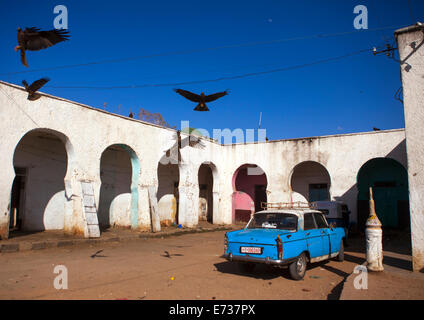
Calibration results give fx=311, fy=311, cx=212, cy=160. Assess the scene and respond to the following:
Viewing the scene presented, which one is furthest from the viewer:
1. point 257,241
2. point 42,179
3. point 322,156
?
point 322,156

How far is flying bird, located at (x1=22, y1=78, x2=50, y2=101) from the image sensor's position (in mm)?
9805

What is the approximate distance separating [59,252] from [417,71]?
34.4 ft

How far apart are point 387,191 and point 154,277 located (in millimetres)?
15069

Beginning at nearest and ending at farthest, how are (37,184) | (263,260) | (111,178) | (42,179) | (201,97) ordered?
1. (263,260)
2. (201,97)
3. (37,184)
4. (42,179)
5. (111,178)

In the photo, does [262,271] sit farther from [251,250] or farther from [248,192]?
[248,192]

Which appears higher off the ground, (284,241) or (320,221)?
(320,221)

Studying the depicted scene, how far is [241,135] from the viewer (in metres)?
19.3

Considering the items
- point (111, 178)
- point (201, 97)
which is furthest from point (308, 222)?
point (111, 178)

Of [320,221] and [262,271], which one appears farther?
[320,221]

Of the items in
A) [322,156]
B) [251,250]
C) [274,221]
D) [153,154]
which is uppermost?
[153,154]

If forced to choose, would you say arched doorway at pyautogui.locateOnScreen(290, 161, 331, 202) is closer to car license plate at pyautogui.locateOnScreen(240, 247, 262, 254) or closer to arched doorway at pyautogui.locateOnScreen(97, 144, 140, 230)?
arched doorway at pyautogui.locateOnScreen(97, 144, 140, 230)

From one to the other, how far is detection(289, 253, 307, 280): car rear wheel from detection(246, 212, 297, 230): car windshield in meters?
0.63

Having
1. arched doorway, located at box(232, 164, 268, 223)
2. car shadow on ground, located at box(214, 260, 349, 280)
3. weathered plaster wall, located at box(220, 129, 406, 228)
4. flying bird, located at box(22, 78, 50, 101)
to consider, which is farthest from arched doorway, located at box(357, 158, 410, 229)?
flying bird, located at box(22, 78, 50, 101)

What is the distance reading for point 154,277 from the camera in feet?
20.7
